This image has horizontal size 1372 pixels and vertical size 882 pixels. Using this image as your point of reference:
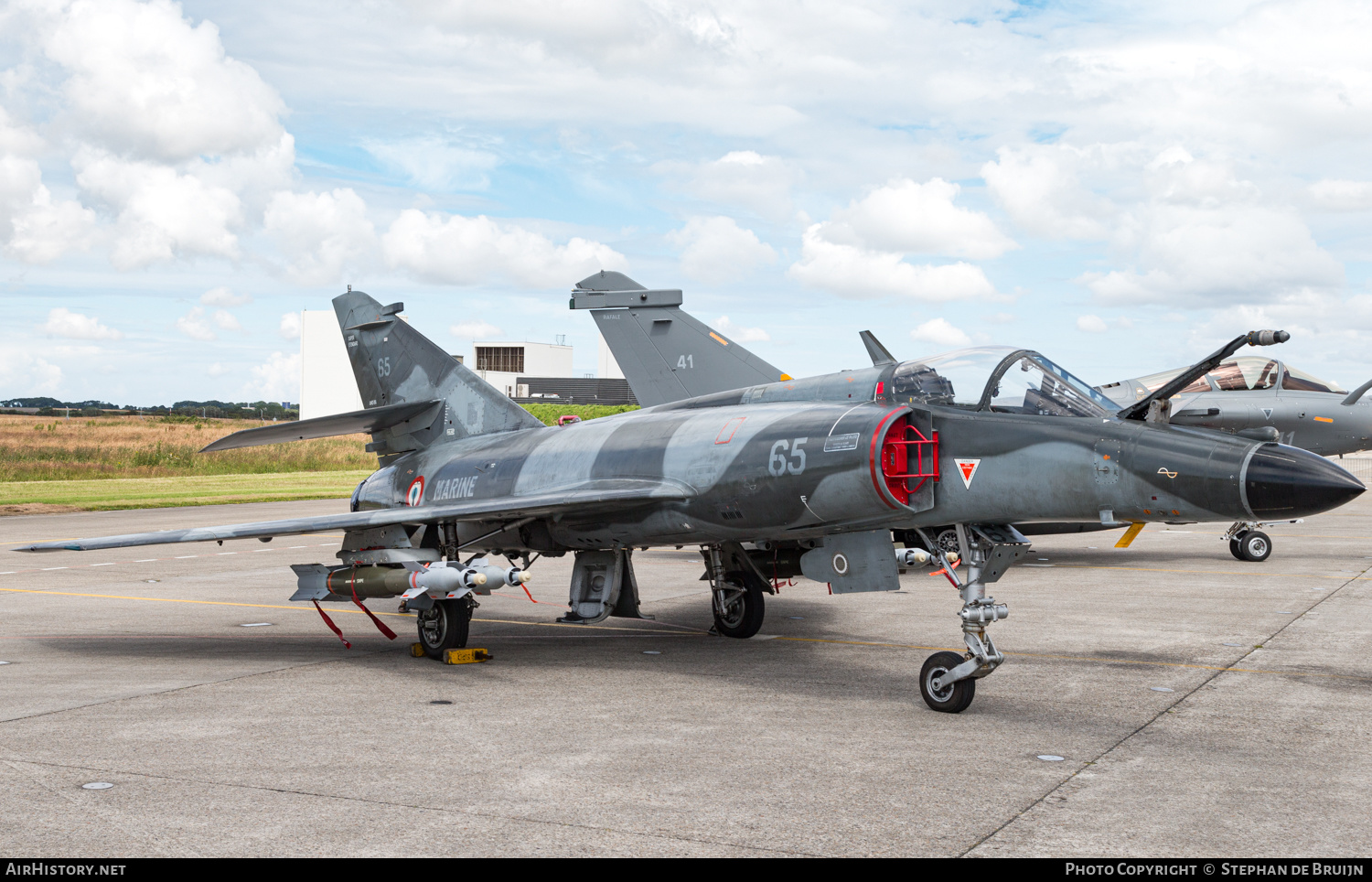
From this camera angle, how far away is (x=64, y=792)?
6.02m

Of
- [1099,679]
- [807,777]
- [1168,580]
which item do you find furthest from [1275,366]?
[807,777]

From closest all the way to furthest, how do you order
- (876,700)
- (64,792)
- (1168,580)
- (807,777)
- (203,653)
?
(64,792), (807,777), (876,700), (203,653), (1168,580)

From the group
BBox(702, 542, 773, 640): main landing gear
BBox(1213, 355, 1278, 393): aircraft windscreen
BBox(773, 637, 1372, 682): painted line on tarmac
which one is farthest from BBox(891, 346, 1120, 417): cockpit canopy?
BBox(1213, 355, 1278, 393): aircraft windscreen

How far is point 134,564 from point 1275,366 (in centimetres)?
2082

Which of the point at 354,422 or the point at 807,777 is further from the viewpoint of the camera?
the point at 354,422

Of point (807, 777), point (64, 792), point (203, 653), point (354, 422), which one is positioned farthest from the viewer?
point (354, 422)

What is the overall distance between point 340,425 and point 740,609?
5.22 meters

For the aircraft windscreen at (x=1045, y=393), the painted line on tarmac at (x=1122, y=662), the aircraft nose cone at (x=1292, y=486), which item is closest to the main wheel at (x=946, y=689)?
the painted line on tarmac at (x=1122, y=662)

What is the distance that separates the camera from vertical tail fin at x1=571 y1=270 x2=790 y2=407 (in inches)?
715

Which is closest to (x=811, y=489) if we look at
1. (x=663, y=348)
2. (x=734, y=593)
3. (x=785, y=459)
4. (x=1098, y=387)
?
(x=785, y=459)

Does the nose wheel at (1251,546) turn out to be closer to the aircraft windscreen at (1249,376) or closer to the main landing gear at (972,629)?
the aircraft windscreen at (1249,376)

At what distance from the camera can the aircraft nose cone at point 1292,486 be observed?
23.5 feet

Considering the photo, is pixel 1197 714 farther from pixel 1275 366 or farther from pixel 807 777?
pixel 1275 366

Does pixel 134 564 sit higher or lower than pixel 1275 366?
lower
